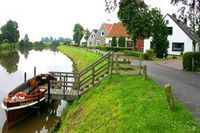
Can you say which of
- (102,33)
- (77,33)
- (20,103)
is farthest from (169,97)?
(77,33)

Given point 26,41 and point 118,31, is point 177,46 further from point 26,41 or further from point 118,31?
point 26,41

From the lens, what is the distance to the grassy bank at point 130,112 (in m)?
12.5

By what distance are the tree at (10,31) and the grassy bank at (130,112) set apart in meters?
131

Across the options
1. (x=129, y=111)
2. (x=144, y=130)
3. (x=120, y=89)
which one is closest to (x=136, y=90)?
(x=120, y=89)

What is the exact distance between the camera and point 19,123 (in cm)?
2333

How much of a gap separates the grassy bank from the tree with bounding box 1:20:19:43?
130650mm

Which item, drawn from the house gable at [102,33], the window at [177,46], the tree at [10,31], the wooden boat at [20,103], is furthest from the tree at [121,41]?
the tree at [10,31]

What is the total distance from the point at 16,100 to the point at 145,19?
1686 inches

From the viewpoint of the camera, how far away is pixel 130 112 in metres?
14.5

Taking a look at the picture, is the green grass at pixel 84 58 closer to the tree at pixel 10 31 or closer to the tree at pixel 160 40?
the tree at pixel 160 40

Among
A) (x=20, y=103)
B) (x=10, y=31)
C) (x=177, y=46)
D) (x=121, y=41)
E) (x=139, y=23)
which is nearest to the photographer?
(x=20, y=103)

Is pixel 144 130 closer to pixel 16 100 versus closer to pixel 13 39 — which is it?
pixel 16 100

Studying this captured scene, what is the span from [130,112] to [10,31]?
460 ft

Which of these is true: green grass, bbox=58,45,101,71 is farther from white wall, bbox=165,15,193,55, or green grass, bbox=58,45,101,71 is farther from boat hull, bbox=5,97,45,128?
boat hull, bbox=5,97,45,128
